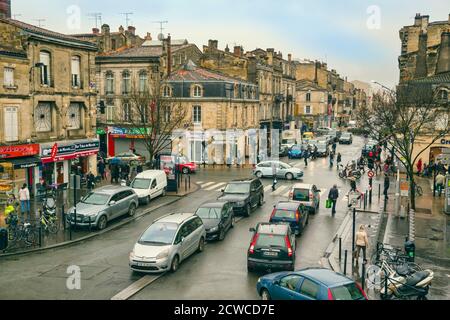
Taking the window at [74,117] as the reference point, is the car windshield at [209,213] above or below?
below

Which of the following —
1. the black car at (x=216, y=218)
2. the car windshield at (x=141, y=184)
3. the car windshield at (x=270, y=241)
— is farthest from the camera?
the car windshield at (x=141, y=184)

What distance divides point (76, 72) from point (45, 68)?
3577 millimetres

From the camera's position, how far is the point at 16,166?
29.6m

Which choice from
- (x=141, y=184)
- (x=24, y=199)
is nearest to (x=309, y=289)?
(x=24, y=199)

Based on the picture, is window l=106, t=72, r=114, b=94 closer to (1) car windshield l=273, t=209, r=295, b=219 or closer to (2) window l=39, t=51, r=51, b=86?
(2) window l=39, t=51, r=51, b=86

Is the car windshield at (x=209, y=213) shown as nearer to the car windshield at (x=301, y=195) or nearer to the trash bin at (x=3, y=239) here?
the car windshield at (x=301, y=195)

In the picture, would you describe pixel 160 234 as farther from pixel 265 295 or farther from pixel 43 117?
pixel 43 117

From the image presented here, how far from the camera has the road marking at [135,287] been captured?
15.4m

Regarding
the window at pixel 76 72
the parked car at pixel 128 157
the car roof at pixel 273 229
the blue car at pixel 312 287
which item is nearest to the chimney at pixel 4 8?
the window at pixel 76 72

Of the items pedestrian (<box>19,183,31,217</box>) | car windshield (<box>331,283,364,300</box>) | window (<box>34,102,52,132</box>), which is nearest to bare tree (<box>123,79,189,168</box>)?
window (<box>34,102,52,132</box>)

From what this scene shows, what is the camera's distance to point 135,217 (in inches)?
1075

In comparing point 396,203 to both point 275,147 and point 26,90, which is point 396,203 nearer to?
point 26,90

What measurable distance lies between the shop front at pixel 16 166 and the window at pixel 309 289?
1960 centimetres
